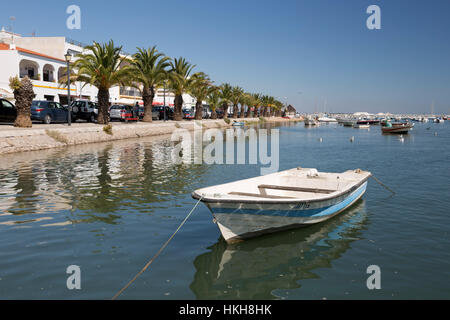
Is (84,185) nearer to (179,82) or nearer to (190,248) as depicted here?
(190,248)

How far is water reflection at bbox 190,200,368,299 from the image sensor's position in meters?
6.23

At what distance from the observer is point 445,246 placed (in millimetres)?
8383

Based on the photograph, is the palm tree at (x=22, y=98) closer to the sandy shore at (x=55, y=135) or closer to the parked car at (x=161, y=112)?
the sandy shore at (x=55, y=135)

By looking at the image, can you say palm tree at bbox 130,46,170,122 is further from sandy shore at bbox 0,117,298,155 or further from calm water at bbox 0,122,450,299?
calm water at bbox 0,122,450,299

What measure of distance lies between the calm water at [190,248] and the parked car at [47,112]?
1729 cm

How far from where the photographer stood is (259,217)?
25.7ft

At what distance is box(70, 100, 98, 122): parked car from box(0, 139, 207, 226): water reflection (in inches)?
582

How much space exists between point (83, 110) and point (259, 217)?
3343 cm

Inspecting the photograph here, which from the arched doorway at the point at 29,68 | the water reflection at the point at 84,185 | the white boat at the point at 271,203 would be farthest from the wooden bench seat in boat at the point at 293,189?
the arched doorway at the point at 29,68

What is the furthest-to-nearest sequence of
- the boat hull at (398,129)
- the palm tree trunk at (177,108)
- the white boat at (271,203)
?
the boat hull at (398,129) → the palm tree trunk at (177,108) → the white boat at (271,203)

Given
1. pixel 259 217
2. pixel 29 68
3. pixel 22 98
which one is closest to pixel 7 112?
pixel 22 98

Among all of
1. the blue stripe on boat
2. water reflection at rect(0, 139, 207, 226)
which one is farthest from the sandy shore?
the blue stripe on boat

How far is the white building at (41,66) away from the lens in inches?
1778
